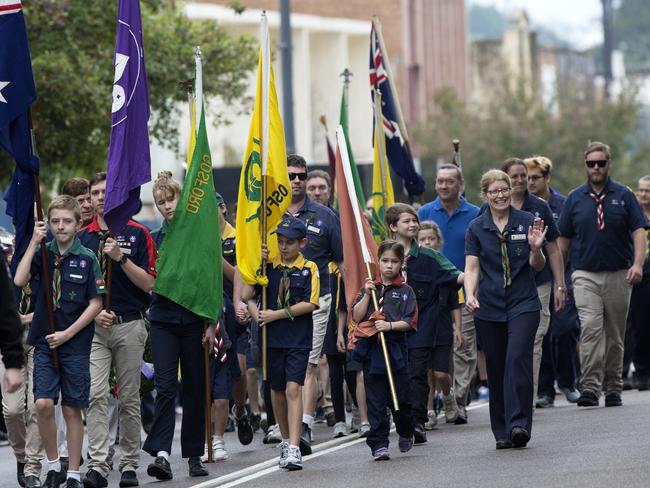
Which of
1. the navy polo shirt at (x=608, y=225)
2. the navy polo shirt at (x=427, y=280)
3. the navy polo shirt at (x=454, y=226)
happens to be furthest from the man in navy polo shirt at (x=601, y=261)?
the navy polo shirt at (x=427, y=280)

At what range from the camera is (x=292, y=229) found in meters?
13.2

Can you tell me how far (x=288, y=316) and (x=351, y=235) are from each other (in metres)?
1.22

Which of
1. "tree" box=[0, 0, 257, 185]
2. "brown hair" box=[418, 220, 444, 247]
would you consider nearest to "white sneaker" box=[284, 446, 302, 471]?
"brown hair" box=[418, 220, 444, 247]

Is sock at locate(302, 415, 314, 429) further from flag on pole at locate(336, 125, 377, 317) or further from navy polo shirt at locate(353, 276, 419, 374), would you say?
flag on pole at locate(336, 125, 377, 317)

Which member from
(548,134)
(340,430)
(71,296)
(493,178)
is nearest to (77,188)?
(71,296)

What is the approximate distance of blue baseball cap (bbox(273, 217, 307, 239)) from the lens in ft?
43.1

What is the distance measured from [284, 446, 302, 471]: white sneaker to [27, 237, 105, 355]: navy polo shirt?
1.56 m

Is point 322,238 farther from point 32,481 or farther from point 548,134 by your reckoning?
point 548,134

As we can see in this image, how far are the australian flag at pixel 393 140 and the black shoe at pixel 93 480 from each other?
679 centimetres

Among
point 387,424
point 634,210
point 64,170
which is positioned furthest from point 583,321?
point 64,170

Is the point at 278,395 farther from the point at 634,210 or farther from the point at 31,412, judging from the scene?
the point at 634,210

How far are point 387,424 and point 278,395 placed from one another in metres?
0.84

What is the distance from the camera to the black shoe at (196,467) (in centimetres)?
1286

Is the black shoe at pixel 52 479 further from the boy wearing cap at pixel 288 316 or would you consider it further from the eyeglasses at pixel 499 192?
the eyeglasses at pixel 499 192
